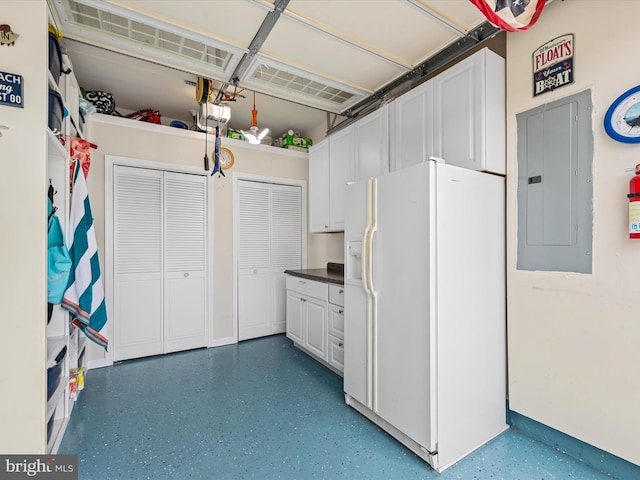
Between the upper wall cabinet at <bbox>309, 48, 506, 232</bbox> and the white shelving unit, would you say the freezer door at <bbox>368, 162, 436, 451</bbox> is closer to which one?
the upper wall cabinet at <bbox>309, 48, 506, 232</bbox>

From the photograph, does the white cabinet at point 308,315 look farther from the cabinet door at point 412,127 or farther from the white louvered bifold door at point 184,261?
the cabinet door at point 412,127

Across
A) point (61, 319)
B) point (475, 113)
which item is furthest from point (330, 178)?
point (61, 319)

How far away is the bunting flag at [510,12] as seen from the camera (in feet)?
A: 4.36

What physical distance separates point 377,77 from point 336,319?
218cm

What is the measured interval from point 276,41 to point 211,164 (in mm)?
1842

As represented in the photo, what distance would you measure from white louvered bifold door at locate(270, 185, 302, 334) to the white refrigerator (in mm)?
2057

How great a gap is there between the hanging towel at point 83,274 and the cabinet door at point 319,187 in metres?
2.21

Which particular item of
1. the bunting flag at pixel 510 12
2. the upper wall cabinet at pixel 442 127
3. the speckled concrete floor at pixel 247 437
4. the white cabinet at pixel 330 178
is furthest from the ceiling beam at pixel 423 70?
the speckled concrete floor at pixel 247 437

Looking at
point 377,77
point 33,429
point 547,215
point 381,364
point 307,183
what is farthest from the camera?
point 307,183

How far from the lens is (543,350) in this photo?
6.16 feet

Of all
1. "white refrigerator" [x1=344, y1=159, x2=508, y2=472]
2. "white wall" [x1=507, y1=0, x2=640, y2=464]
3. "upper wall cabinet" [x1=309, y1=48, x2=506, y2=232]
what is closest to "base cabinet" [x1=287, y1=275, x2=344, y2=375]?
"white refrigerator" [x1=344, y1=159, x2=508, y2=472]

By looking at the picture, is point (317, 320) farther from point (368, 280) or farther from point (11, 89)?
point (11, 89)

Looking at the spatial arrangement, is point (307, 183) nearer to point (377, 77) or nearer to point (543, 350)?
point (377, 77)

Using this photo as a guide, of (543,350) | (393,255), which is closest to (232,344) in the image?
(393,255)
